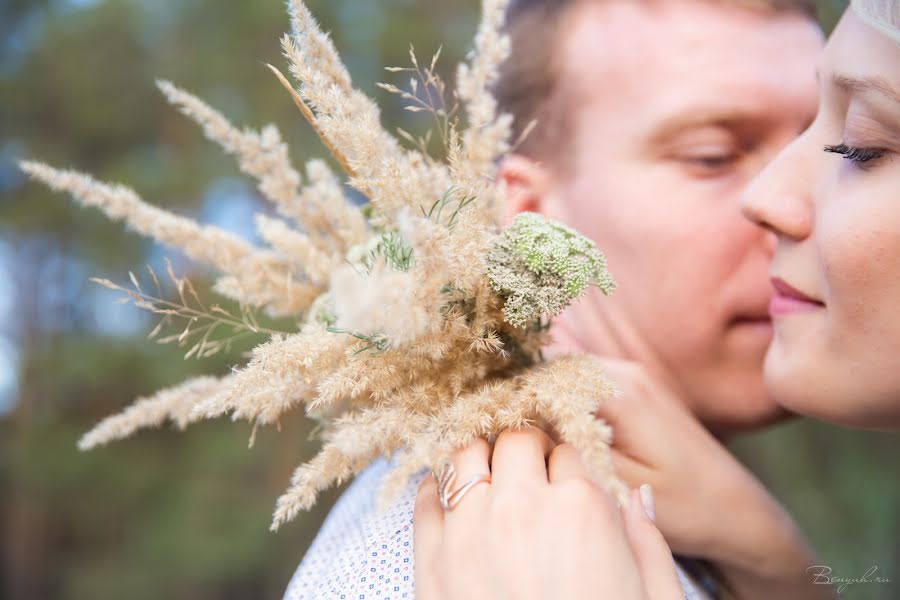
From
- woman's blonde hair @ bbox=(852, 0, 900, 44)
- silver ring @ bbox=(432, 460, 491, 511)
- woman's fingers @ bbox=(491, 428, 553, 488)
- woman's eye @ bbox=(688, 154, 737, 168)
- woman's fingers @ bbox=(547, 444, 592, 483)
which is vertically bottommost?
silver ring @ bbox=(432, 460, 491, 511)

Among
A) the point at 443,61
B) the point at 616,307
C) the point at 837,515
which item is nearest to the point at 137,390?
the point at 443,61

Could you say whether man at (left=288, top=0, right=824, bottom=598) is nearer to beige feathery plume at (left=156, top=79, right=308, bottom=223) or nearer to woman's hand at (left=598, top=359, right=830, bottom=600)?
woman's hand at (left=598, top=359, right=830, bottom=600)

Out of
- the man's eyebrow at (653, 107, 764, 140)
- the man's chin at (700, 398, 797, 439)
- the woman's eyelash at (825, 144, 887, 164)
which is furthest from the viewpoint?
the man's chin at (700, 398, 797, 439)

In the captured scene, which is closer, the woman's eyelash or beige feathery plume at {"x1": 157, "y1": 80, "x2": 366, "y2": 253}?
the woman's eyelash

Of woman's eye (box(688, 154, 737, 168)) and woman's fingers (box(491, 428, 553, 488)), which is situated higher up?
woman's eye (box(688, 154, 737, 168))

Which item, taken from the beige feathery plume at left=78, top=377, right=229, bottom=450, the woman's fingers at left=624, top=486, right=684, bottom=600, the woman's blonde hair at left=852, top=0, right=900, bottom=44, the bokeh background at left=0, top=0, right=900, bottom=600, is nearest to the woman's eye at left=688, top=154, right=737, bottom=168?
the woman's blonde hair at left=852, top=0, right=900, bottom=44

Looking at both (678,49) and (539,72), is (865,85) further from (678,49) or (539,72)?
(539,72)

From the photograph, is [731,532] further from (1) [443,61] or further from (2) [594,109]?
(1) [443,61]

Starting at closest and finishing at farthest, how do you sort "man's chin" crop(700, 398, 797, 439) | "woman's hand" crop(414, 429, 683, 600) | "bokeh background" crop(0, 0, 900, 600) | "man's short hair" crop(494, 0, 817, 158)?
"woman's hand" crop(414, 429, 683, 600) → "man's chin" crop(700, 398, 797, 439) → "man's short hair" crop(494, 0, 817, 158) → "bokeh background" crop(0, 0, 900, 600)
